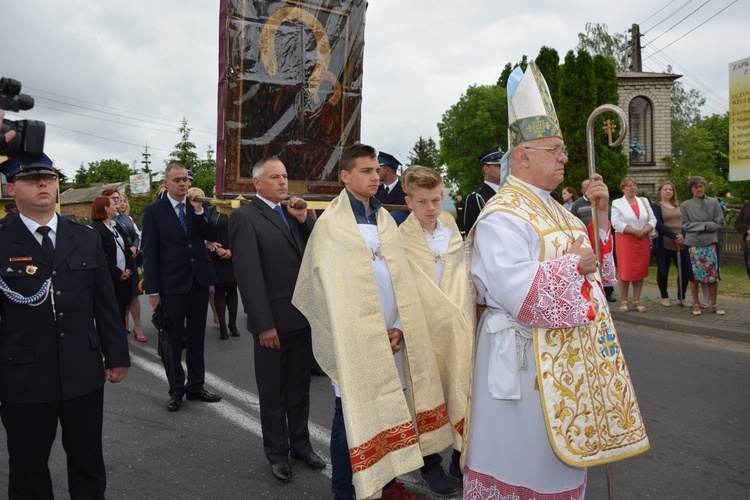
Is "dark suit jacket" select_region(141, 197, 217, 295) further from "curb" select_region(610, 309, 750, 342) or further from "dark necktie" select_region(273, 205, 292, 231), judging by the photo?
"curb" select_region(610, 309, 750, 342)

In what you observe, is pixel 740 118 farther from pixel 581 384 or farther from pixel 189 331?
pixel 189 331

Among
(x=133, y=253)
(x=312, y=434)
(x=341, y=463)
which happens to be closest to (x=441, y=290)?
(x=341, y=463)

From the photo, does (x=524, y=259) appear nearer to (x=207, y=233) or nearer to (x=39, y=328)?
(x=39, y=328)

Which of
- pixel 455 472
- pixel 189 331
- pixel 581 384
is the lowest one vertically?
pixel 455 472

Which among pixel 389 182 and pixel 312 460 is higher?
pixel 389 182

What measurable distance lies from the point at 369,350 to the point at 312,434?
5.86 feet

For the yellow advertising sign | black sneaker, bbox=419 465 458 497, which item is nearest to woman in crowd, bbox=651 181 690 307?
the yellow advertising sign

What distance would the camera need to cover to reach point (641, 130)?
1101 inches

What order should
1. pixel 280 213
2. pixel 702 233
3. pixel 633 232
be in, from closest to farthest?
pixel 280 213 → pixel 702 233 → pixel 633 232

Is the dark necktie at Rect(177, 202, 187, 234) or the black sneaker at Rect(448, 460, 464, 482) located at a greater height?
the dark necktie at Rect(177, 202, 187, 234)

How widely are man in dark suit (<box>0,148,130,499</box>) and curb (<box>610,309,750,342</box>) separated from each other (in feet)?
24.7

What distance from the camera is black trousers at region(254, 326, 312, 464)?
13.0ft

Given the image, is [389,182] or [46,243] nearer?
[46,243]

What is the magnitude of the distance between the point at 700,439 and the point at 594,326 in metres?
2.55
